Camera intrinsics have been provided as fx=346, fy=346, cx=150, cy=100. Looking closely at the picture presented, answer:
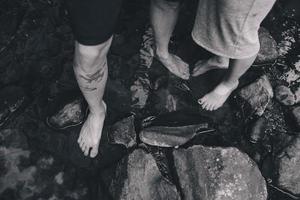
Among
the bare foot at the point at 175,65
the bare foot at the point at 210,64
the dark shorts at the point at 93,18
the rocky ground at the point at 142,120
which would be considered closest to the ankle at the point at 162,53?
the bare foot at the point at 175,65

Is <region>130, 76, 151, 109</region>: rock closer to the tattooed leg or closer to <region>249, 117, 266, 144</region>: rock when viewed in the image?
the tattooed leg

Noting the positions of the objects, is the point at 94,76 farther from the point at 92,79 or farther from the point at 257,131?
the point at 257,131

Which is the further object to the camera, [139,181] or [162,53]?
[162,53]

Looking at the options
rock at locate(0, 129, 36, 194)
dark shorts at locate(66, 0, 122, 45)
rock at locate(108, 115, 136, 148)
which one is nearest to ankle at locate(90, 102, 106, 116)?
rock at locate(108, 115, 136, 148)

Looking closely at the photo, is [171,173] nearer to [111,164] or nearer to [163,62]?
[111,164]

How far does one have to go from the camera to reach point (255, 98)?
2.42 m

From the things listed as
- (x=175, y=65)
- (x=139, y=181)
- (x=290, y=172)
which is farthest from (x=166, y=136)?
(x=290, y=172)

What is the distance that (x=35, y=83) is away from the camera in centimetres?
246

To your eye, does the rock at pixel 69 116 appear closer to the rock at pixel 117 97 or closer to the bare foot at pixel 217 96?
the rock at pixel 117 97

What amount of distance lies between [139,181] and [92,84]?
2.19 ft

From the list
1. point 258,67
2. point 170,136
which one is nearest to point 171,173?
point 170,136

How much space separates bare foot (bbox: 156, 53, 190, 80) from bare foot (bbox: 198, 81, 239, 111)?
0.24 m

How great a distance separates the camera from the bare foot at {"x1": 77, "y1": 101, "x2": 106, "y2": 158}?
2.19 metres

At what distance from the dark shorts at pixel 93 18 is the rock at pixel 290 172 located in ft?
4.65
